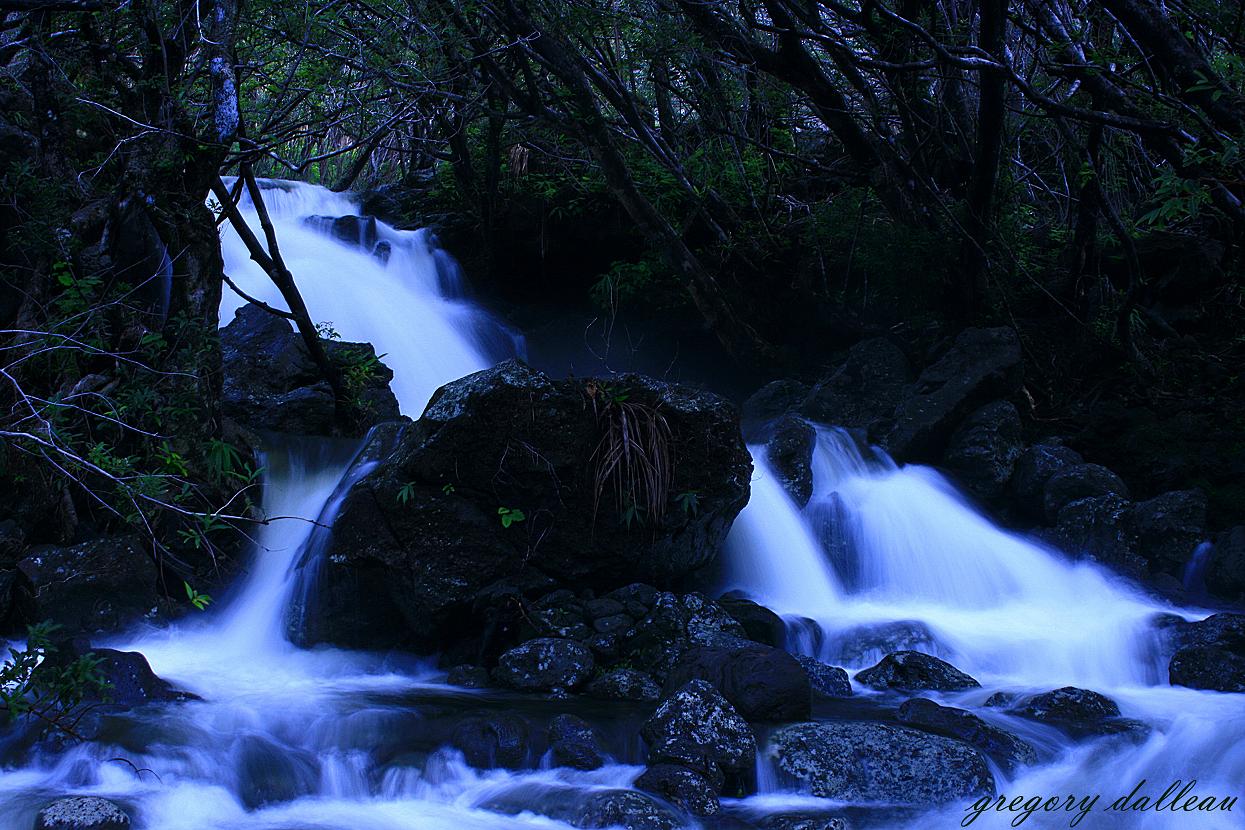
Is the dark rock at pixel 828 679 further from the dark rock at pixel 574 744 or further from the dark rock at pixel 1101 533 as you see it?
the dark rock at pixel 1101 533

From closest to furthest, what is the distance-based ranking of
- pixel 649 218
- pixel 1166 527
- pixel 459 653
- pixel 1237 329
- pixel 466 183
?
pixel 459 653
pixel 1166 527
pixel 649 218
pixel 1237 329
pixel 466 183

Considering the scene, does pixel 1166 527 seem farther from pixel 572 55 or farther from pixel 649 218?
pixel 572 55

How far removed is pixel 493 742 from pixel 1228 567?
5.38 m

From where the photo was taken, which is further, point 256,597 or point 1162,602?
point 1162,602

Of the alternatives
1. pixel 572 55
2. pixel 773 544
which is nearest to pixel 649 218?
pixel 572 55

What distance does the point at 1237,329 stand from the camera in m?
9.40

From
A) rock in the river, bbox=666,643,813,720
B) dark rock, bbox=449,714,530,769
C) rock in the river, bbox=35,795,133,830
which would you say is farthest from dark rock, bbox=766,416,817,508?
rock in the river, bbox=35,795,133,830

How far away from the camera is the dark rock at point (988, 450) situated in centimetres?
824

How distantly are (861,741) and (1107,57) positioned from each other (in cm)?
505

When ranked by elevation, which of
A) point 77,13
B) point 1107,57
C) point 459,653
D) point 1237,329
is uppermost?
point 1107,57

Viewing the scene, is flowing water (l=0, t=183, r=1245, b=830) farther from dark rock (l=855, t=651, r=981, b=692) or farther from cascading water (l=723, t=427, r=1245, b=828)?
dark rock (l=855, t=651, r=981, b=692)

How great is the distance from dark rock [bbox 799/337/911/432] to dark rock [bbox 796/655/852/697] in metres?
3.78

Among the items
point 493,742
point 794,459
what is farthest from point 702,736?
point 794,459

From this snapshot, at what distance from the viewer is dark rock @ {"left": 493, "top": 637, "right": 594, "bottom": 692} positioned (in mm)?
5152
